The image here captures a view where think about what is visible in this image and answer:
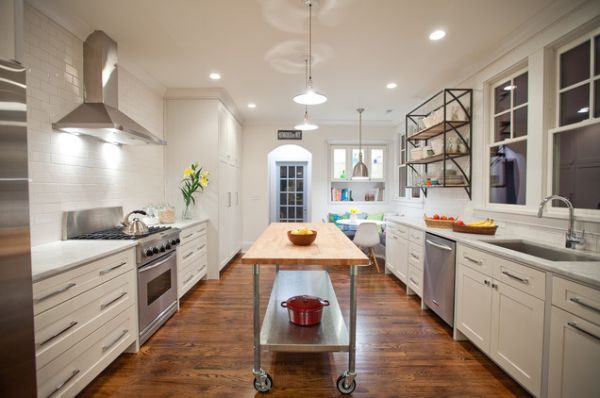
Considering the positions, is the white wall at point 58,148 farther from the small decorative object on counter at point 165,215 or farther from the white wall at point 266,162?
the white wall at point 266,162

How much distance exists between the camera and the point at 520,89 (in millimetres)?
2711

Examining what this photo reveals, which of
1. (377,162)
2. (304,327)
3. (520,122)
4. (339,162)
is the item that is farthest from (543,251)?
(339,162)

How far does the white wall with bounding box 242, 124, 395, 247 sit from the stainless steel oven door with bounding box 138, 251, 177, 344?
312 cm

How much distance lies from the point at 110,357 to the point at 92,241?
91 cm

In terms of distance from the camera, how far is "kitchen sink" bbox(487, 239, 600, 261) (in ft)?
6.14

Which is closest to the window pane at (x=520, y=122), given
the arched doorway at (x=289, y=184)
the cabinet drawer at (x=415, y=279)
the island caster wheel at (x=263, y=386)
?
the cabinet drawer at (x=415, y=279)

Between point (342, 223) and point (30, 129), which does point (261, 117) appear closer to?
point (342, 223)

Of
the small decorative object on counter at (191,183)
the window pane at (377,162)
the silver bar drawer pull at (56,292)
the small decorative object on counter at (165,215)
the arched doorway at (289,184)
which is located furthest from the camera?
Answer: the arched doorway at (289,184)

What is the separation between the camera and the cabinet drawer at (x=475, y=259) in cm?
210

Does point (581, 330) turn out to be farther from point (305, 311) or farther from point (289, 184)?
point (289, 184)

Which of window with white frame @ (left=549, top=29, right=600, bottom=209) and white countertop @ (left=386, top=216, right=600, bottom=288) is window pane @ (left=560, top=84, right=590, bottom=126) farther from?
white countertop @ (left=386, top=216, right=600, bottom=288)

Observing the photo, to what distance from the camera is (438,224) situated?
3121mm

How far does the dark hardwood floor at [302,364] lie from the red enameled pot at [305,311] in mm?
366

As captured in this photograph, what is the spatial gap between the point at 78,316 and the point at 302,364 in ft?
5.14
